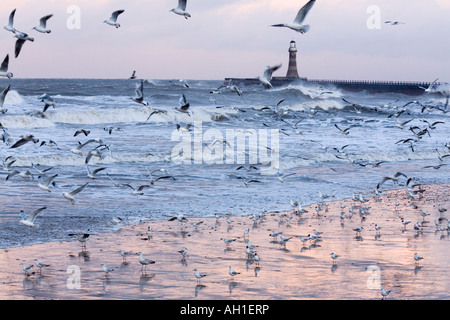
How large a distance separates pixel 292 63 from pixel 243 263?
92.1 metres

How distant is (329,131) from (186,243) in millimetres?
23494

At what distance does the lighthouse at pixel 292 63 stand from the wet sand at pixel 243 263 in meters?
86.3

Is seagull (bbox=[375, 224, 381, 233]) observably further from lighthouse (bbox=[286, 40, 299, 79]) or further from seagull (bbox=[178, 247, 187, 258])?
lighthouse (bbox=[286, 40, 299, 79])

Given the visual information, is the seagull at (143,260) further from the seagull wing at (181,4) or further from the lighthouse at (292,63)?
the lighthouse at (292,63)

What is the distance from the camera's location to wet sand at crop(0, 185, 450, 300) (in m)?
8.15

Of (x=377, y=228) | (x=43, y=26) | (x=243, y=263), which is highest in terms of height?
(x=43, y=26)

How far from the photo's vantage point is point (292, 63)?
328 ft

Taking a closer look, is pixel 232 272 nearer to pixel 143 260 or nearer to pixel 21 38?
pixel 143 260

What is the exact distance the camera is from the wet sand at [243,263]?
26.7 ft

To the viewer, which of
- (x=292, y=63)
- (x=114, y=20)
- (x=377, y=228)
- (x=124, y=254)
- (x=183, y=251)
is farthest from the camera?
(x=292, y=63)

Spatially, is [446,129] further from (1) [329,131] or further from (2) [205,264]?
(2) [205,264]

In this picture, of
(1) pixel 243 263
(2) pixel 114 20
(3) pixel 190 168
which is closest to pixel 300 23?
(1) pixel 243 263
